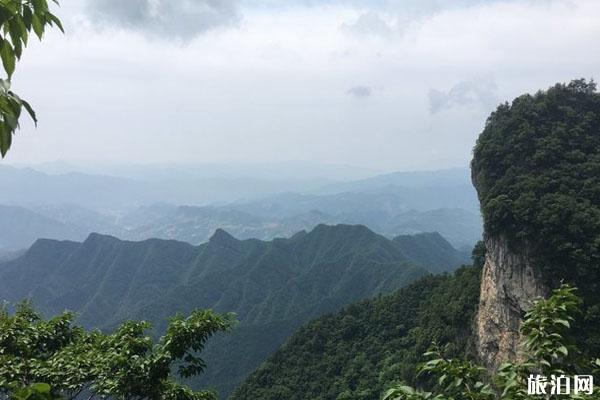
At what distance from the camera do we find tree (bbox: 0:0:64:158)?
96.7 inches

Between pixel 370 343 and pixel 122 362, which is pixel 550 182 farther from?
pixel 122 362

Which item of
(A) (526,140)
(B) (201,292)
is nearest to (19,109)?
(A) (526,140)

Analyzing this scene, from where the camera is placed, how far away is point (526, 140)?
40406 millimetres

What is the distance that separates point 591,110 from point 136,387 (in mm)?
46105

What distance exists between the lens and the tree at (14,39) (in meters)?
2.46

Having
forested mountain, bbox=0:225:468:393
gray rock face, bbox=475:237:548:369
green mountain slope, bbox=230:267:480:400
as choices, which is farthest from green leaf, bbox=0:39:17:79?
forested mountain, bbox=0:225:468:393

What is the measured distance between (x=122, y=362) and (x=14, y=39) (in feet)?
20.9

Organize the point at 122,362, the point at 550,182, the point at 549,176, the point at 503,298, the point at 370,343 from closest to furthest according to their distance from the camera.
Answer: the point at 122,362
the point at 550,182
the point at 503,298
the point at 549,176
the point at 370,343

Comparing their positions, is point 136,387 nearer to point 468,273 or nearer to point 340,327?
point 468,273

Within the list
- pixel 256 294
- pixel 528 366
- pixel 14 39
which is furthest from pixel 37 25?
pixel 256 294

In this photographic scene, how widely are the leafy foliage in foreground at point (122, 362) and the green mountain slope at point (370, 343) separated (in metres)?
39.4

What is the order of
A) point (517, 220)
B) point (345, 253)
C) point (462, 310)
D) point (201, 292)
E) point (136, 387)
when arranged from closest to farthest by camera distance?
1. point (136, 387)
2. point (517, 220)
3. point (462, 310)
4. point (201, 292)
5. point (345, 253)

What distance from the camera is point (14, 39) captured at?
2.59m

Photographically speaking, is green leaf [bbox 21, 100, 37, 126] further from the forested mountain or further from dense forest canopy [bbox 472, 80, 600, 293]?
the forested mountain
